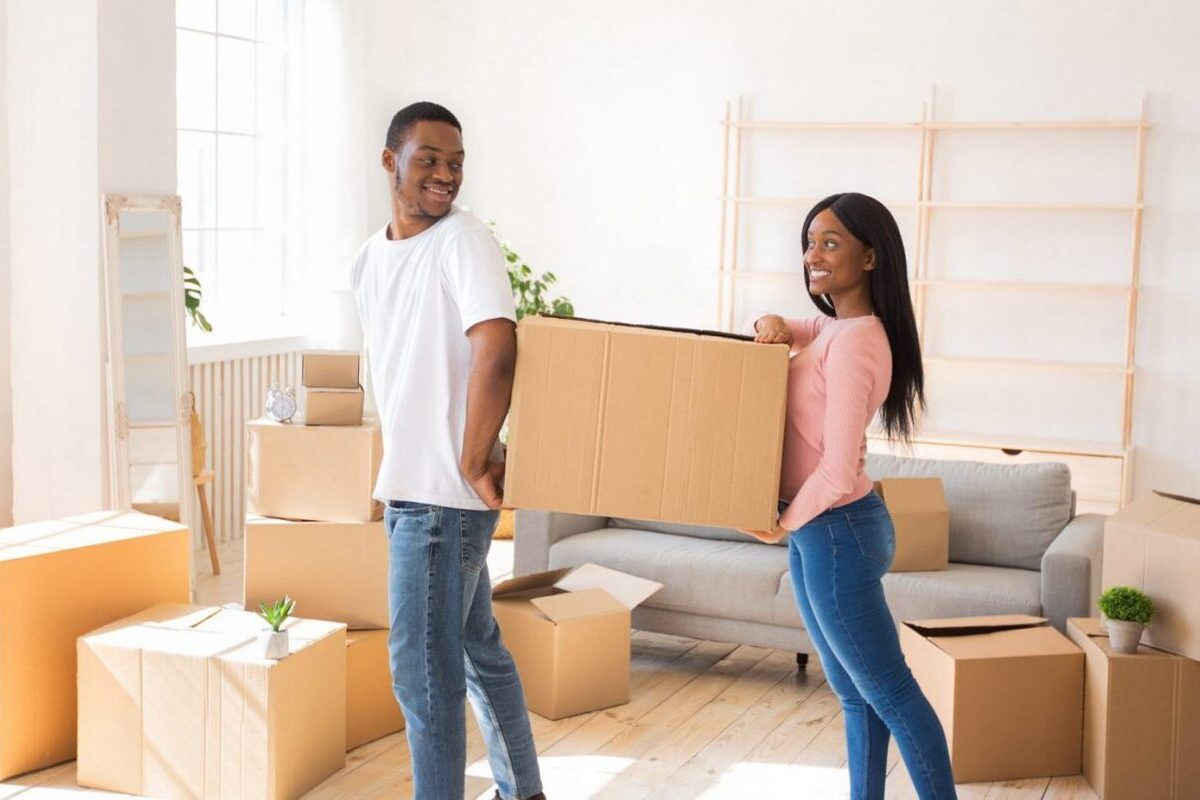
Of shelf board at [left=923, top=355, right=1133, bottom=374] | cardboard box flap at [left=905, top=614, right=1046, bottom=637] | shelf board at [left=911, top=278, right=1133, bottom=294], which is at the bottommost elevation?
cardboard box flap at [left=905, top=614, right=1046, bottom=637]

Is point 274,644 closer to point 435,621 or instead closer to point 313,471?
point 313,471

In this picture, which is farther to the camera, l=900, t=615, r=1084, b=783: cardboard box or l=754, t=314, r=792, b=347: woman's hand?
l=900, t=615, r=1084, b=783: cardboard box

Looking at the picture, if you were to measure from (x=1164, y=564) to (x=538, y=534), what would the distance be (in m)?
1.96

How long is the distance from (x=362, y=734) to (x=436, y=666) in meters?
1.18

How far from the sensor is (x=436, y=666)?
2.36 meters

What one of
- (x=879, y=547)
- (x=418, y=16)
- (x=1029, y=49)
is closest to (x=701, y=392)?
(x=879, y=547)

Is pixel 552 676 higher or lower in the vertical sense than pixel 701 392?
lower

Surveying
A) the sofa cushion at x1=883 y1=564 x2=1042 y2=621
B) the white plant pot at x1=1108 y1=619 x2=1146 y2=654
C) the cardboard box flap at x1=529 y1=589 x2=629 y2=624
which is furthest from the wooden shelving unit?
the white plant pot at x1=1108 y1=619 x2=1146 y2=654

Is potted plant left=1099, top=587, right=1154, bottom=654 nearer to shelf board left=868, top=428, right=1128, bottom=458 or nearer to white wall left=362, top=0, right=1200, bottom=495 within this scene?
shelf board left=868, top=428, right=1128, bottom=458

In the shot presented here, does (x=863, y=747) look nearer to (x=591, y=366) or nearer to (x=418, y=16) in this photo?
(x=591, y=366)

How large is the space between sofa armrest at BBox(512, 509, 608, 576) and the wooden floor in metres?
0.46

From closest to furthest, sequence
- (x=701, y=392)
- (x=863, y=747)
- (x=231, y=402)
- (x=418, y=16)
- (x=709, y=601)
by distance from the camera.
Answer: (x=701, y=392) < (x=863, y=747) < (x=709, y=601) < (x=231, y=402) < (x=418, y=16)

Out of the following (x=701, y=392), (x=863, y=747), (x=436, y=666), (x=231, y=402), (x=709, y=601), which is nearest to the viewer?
(x=701, y=392)

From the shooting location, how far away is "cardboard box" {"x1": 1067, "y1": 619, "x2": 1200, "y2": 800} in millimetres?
3049
